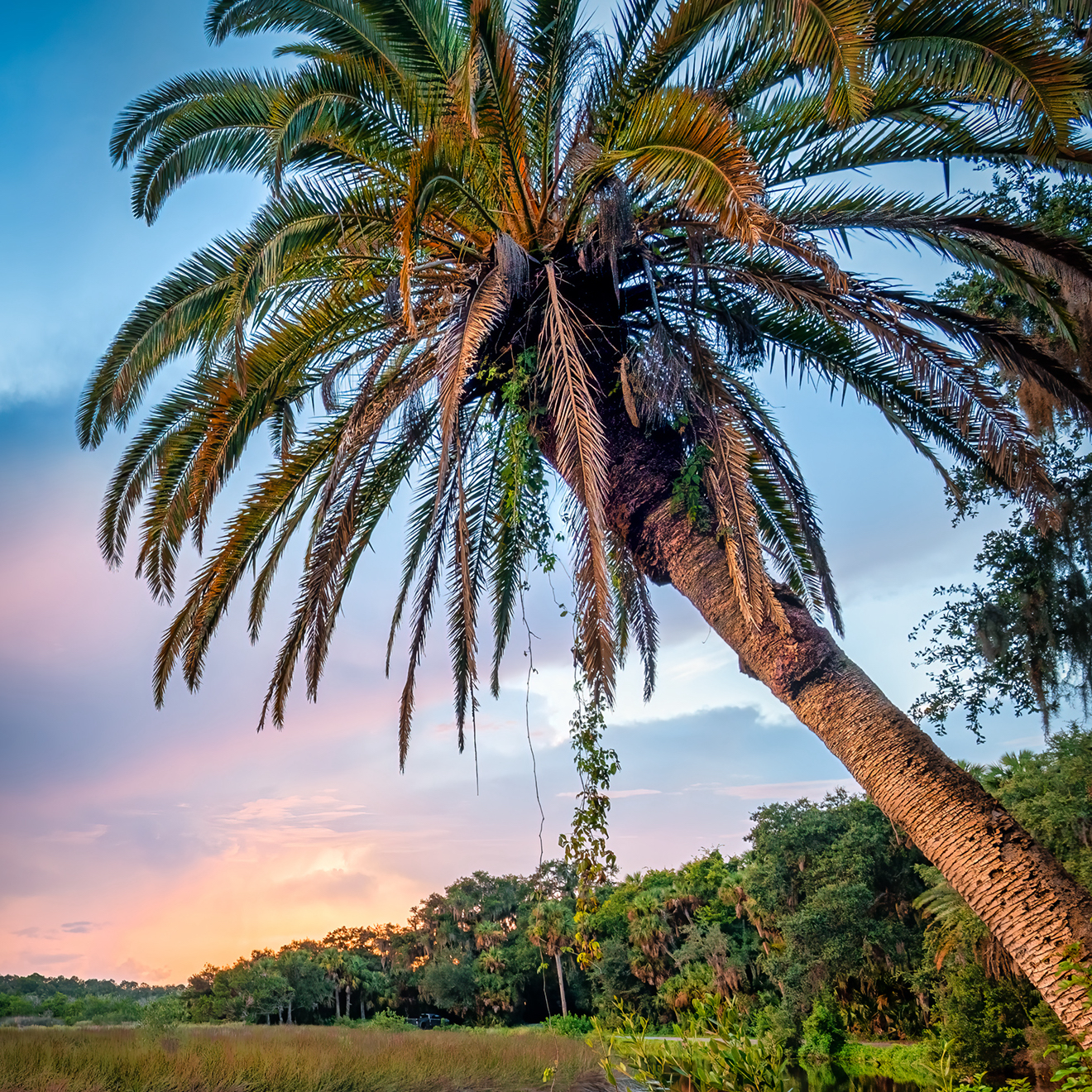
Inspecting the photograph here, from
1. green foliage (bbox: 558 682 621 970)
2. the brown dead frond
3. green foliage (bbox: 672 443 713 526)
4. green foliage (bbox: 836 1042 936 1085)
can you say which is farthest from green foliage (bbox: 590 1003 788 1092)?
green foliage (bbox: 836 1042 936 1085)

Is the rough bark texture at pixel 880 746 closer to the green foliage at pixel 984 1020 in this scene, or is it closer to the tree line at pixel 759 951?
the tree line at pixel 759 951

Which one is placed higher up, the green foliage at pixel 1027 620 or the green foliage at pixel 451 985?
the green foliage at pixel 1027 620

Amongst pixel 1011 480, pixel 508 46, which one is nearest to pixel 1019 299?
pixel 1011 480

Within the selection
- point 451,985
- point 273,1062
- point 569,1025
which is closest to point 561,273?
point 273,1062

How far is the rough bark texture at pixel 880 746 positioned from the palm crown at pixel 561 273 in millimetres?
219

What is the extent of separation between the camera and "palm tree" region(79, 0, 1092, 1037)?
4.29 m

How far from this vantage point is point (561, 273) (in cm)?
566

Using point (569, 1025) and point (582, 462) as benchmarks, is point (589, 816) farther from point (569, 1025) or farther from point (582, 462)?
point (569, 1025)

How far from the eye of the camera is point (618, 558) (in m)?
6.54

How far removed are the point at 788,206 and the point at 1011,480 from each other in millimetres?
2355

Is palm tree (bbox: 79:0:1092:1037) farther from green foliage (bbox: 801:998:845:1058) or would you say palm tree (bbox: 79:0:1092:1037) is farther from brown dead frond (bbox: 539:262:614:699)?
green foliage (bbox: 801:998:845:1058)

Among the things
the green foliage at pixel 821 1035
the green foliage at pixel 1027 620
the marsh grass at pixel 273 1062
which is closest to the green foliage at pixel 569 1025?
the green foliage at pixel 821 1035

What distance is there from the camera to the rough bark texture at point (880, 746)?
3.82 meters

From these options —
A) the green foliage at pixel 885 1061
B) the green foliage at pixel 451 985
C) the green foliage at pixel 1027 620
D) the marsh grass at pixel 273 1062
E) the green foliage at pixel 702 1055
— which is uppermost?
the green foliage at pixel 1027 620
